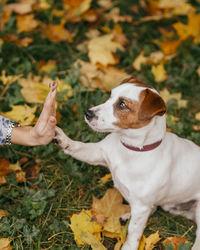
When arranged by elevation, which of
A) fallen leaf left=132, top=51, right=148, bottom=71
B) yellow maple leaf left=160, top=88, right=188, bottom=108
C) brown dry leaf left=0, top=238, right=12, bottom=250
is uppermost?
fallen leaf left=132, top=51, right=148, bottom=71

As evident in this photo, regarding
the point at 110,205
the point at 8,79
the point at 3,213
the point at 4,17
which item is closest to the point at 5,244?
the point at 3,213

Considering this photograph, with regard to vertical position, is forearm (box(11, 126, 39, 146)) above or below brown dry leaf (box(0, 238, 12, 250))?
above

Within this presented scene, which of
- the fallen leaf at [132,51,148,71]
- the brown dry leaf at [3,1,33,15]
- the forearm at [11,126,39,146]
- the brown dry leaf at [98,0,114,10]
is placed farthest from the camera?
the brown dry leaf at [98,0,114,10]

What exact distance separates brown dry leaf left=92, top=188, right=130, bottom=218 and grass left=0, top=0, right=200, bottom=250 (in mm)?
125

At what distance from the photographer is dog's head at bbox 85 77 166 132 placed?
2.28 m

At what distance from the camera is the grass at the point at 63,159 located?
108 inches

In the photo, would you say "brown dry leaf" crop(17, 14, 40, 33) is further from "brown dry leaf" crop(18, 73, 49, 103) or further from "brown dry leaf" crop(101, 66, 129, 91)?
"brown dry leaf" crop(101, 66, 129, 91)

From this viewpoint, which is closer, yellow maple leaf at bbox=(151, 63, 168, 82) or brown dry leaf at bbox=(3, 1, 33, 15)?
yellow maple leaf at bbox=(151, 63, 168, 82)

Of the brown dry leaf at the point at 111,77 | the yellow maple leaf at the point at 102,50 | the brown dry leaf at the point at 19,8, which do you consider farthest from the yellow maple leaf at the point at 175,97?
the brown dry leaf at the point at 19,8

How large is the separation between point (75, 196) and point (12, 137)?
0.89 metres

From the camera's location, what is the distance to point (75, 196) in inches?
120

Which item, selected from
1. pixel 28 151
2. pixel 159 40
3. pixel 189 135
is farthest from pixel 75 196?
pixel 159 40

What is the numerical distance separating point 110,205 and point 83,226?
36 cm

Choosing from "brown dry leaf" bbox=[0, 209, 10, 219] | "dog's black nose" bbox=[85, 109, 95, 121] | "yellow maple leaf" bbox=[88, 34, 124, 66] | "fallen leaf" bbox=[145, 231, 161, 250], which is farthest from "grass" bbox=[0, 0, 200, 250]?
"dog's black nose" bbox=[85, 109, 95, 121]
